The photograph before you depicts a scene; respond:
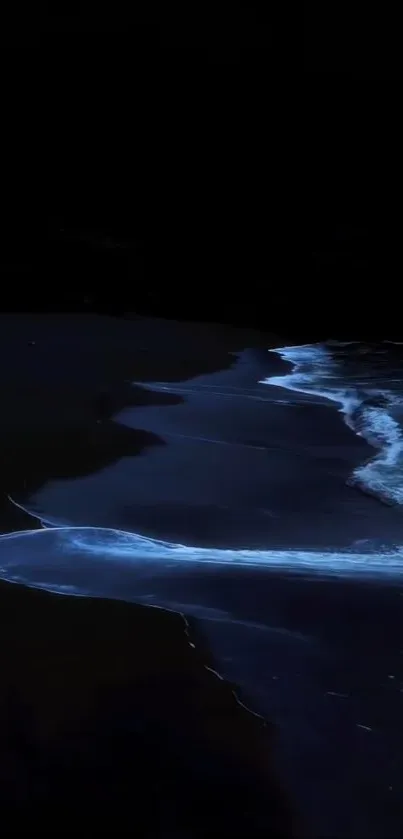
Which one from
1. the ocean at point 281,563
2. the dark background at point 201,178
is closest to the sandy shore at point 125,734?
the ocean at point 281,563

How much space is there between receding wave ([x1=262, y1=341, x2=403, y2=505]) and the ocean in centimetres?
3

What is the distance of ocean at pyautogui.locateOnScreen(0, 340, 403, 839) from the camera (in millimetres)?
2135

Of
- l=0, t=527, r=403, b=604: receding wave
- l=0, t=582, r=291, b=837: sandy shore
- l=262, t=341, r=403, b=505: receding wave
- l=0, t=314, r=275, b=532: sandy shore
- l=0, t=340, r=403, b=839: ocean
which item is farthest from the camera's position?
l=0, t=314, r=275, b=532: sandy shore

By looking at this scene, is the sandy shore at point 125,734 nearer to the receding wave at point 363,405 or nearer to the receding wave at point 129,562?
the receding wave at point 129,562

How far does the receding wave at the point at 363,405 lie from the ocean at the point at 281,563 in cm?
3

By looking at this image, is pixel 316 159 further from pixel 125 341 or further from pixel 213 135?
pixel 125 341

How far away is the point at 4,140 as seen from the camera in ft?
69.5

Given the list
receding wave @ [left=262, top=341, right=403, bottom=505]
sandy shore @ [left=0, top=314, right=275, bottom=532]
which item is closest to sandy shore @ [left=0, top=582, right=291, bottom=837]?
sandy shore @ [left=0, top=314, right=275, bottom=532]

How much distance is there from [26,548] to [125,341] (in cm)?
881

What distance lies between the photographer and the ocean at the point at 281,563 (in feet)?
7.00

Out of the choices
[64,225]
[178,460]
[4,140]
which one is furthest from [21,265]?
[178,460]

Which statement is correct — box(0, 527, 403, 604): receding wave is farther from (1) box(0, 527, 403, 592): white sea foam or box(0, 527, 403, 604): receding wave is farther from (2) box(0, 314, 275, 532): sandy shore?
(2) box(0, 314, 275, 532): sandy shore

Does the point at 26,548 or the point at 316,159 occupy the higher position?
the point at 316,159

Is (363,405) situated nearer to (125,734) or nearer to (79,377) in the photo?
(79,377)
